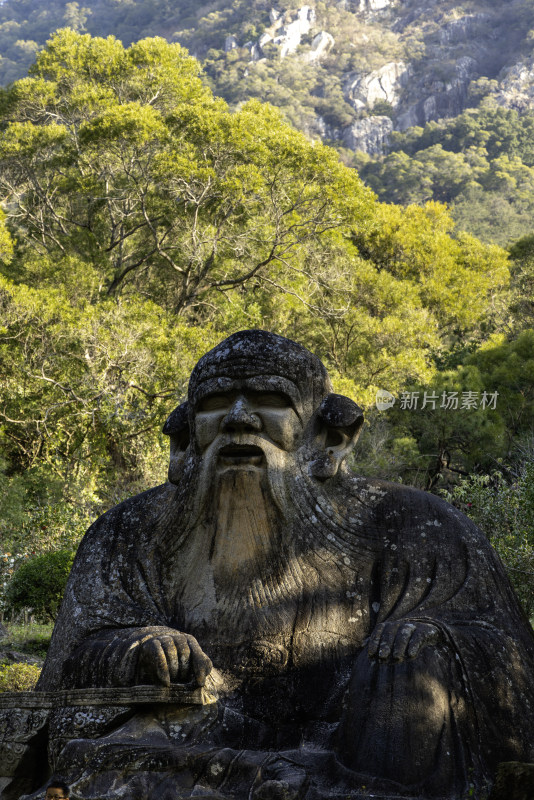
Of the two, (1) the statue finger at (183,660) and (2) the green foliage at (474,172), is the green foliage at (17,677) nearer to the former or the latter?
(1) the statue finger at (183,660)

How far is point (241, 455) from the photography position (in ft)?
14.6

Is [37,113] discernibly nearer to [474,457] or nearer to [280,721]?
[474,457]

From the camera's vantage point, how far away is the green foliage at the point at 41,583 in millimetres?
11453

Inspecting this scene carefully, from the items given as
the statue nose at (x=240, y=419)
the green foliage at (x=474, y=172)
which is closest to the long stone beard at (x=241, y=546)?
the statue nose at (x=240, y=419)

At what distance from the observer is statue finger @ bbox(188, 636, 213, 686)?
3932 millimetres

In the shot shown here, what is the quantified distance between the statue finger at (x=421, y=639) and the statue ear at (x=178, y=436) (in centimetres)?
163

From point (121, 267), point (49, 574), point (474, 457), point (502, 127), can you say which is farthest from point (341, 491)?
point (502, 127)

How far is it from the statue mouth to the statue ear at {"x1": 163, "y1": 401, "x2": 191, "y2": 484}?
476 millimetres

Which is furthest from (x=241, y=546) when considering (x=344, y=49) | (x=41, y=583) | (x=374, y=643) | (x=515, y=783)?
(x=344, y=49)

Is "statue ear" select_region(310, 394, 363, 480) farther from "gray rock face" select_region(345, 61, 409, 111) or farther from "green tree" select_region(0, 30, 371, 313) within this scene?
"gray rock face" select_region(345, 61, 409, 111)

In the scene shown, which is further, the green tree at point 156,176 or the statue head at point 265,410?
the green tree at point 156,176

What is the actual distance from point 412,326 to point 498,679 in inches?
838

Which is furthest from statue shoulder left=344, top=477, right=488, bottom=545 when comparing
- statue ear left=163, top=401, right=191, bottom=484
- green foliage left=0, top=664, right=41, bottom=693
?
green foliage left=0, top=664, right=41, bottom=693

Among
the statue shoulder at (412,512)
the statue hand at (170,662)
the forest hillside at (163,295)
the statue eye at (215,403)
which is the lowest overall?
the statue hand at (170,662)
